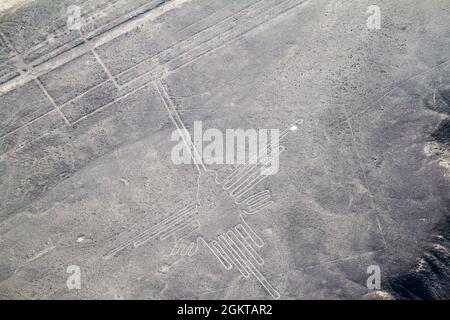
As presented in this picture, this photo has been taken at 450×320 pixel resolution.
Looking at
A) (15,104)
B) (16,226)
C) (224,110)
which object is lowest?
(16,226)

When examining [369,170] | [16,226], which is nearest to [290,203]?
[369,170]

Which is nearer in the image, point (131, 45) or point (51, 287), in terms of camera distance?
point (51, 287)

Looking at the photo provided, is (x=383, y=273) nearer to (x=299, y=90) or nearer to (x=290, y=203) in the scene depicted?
(x=290, y=203)

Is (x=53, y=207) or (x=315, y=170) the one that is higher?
(x=53, y=207)

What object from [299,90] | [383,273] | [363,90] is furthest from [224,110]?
[383,273]

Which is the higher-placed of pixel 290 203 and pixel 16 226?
pixel 16 226

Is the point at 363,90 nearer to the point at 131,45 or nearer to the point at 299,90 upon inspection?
the point at 299,90
